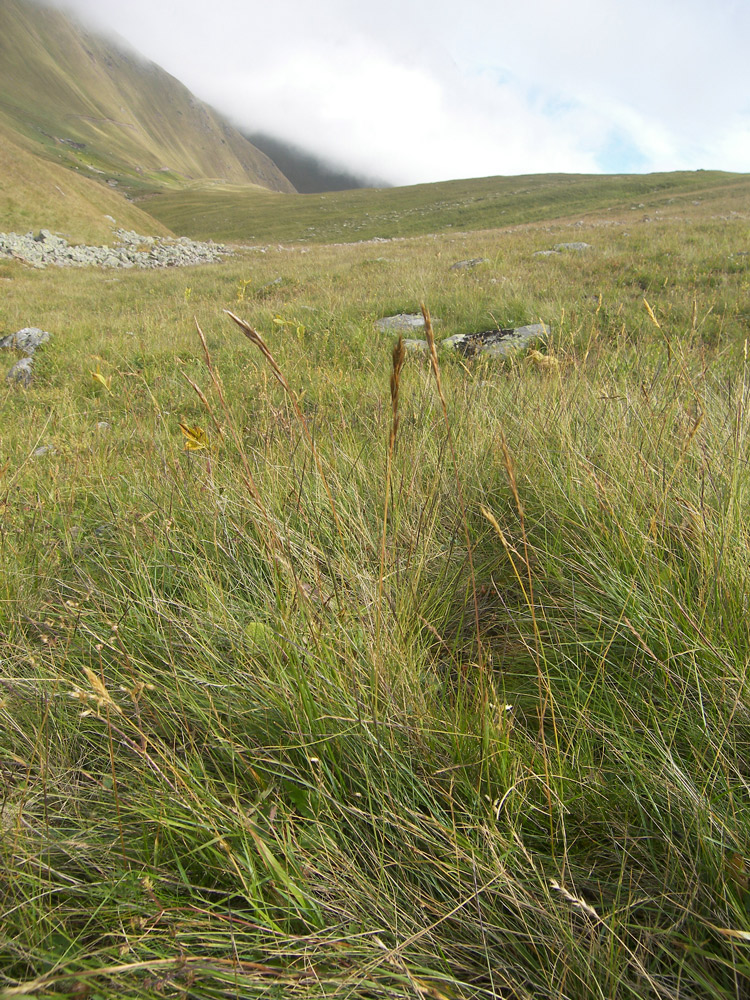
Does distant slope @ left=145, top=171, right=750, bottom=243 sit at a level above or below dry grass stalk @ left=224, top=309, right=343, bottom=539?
above

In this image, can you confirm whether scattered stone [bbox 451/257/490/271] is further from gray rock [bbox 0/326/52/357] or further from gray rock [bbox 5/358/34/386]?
gray rock [bbox 5/358/34/386]

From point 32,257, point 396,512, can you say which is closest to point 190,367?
point 396,512

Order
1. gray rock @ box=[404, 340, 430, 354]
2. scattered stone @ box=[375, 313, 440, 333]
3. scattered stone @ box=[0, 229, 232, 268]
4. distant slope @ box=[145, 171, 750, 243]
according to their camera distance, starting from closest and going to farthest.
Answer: gray rock @ box=[404, 340, 430, 354] < scattered stone @ box=[375, 313, 440, 333] < scattered stone @ box=[0, 229, 232, 268] < distant slope @ box=[145, 171, 750, 243]

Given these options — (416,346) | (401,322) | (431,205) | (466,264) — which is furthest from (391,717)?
(431,205)

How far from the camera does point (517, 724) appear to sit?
125 cm

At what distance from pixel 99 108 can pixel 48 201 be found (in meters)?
125

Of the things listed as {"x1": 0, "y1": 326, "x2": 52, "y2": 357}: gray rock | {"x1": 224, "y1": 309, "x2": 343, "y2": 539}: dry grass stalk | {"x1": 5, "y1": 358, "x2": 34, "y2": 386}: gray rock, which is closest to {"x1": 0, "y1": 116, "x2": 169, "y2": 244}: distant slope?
{"x1": 0, "y1": 326, "x2": 52, "y2": 357}: gray rock

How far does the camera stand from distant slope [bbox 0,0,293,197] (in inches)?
2901

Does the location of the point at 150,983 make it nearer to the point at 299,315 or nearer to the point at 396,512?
the point at 396,512

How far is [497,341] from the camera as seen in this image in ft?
16.7

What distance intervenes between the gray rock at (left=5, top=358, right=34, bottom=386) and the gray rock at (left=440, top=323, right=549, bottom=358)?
415 cm

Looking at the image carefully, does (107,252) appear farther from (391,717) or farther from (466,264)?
(391,717)

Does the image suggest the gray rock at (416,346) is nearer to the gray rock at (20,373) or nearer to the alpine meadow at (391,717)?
the alpine meadow at (391,717)

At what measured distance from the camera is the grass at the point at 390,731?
846 mm
